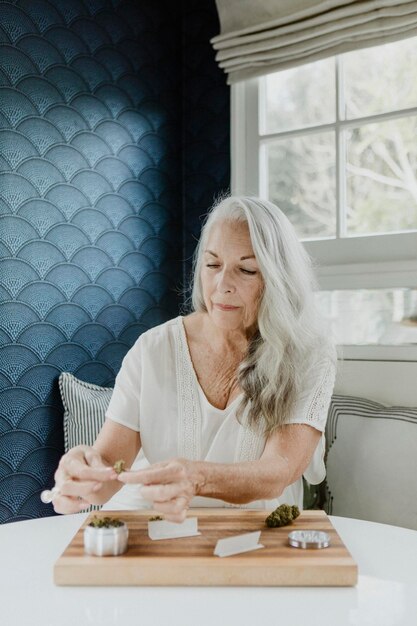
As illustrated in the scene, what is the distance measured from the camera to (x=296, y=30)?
9.17 feet

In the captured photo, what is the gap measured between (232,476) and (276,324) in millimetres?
505

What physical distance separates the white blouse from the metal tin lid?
49 cm

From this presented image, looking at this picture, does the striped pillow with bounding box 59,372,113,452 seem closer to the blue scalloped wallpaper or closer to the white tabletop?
the blue scalloped wallpaper

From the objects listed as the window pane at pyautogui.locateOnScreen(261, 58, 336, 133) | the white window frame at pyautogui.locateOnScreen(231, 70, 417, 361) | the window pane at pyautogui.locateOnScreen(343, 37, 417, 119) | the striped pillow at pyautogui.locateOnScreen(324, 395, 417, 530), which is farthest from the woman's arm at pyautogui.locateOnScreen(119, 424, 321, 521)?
the window pane at pyautogui.locateOnScreen(261, 58, 336, 133)

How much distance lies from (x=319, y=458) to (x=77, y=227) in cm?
136

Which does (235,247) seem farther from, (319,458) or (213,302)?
(319,458)

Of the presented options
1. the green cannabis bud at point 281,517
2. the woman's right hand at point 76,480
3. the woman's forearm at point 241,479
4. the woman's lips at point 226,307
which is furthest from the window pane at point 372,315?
the woman's right hand at point 76,480

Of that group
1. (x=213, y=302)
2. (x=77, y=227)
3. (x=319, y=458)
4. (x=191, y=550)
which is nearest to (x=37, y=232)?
(x=77, y=227)

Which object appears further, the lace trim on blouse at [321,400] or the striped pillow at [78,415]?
the striped pillow at [78,415]

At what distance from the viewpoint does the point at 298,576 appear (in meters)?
1.17

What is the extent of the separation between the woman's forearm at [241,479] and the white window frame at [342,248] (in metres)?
0.78

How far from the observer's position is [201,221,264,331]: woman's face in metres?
1.89

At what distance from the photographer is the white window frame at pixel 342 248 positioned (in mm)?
2574

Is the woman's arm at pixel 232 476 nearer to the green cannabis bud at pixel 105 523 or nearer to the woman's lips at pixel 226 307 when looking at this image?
the green cannabis bud at pixel 105 523
